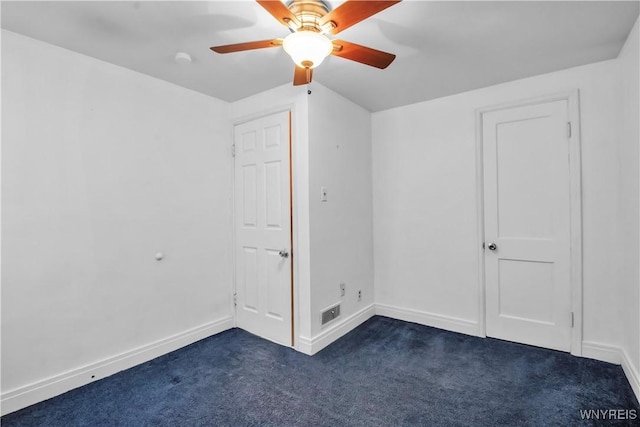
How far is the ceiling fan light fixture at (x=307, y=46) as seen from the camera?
1501 millimetres

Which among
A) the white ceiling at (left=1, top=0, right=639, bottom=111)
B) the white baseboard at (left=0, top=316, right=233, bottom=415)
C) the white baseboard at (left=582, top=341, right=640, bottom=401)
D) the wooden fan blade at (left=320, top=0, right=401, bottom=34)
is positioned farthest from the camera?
the white baseboard at (left=582, top=341, right=640, bottom=401)

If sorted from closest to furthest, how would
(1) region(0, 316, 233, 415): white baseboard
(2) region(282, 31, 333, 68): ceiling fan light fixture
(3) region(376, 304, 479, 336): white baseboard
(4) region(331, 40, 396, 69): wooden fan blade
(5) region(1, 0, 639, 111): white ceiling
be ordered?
(2) region(282, 31, 333, 68): ceiling fan light fixture
(4) region(331, 40, 396, 69): wooden fan blade
(5) region(1, 0, 639, 111): white ceiling
(1) region(0, 316, 233, 415): white baseboard
(3) region(376, 304, 479, 336): white baseboard

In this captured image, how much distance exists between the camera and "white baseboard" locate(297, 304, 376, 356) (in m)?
2.64

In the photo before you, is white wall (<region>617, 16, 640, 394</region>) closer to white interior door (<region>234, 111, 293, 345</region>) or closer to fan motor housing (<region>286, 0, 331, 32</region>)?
fan motor housing (<region>286, 0, 331, 32</region>)

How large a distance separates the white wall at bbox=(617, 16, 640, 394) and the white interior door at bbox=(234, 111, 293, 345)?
2.39 meters

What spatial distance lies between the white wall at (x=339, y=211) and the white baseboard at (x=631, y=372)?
2010 mm

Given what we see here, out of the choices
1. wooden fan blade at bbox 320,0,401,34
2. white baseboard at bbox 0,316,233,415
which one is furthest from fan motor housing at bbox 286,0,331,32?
white baseboard at bbox 0,316,233,415

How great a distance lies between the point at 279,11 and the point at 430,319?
296cm

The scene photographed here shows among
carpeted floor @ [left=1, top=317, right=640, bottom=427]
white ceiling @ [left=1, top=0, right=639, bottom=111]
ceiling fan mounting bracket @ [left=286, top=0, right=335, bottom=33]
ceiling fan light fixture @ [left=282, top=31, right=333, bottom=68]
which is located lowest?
carpeted floor @ [left=1, top=317, right=640, bottom=427]

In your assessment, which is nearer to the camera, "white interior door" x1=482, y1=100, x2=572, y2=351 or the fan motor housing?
the fan motor housing

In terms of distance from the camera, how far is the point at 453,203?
3.09 meters

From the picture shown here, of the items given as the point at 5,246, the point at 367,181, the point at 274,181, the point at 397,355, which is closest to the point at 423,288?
the point at 397,355

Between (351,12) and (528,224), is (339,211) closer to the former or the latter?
(528,224)

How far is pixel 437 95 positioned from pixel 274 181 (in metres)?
1.78
